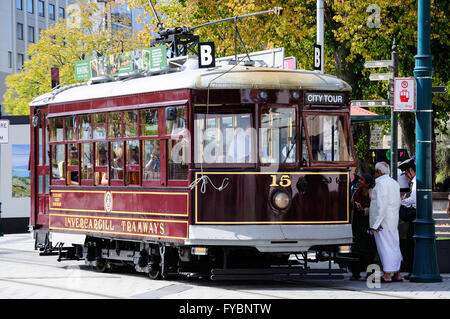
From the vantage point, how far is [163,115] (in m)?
13.8

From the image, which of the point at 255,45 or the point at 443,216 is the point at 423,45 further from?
the point at 255,45

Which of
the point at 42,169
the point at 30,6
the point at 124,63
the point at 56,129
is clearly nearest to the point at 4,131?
the point at 42,169

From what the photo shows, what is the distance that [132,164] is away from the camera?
14445 millimetres

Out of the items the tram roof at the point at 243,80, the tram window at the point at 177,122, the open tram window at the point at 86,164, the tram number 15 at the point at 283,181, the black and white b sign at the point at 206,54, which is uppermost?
the black and white b sign at the point at 206,54

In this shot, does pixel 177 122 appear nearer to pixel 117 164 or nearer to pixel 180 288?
pixel 117 164

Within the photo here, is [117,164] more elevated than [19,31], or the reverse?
[19,31]

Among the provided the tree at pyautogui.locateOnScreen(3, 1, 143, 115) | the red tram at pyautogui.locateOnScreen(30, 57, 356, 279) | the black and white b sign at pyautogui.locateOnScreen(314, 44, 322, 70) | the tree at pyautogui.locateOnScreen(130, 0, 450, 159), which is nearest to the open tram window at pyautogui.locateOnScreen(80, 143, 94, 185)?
the red tram at pyautogui.locateOnScreen(30, 57, 356, 279)

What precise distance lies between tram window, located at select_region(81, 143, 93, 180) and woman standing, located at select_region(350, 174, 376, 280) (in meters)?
4.27

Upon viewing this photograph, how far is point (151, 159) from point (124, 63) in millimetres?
2368

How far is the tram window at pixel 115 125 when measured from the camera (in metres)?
14.7

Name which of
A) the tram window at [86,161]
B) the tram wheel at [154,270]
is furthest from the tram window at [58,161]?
the tram wheel at [154,270]

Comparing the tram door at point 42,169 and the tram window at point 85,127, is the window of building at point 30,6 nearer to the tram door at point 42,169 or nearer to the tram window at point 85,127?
the tram door at point 42,169

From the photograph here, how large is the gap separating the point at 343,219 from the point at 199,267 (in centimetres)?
214

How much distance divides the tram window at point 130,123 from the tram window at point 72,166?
1.69 m
